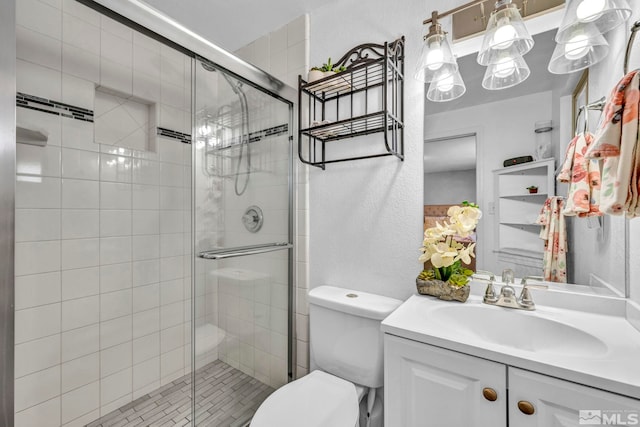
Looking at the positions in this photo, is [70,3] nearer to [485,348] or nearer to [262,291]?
[262,291]

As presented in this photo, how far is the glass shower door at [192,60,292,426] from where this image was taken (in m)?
1.22

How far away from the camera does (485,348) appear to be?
743 millimetres

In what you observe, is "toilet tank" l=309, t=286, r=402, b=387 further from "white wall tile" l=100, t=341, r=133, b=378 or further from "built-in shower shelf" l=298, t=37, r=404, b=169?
"white wall tile" l=100, t=341, r=133, b=378

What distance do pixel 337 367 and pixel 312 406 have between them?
0.84ft

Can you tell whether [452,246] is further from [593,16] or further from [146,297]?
[146,297]

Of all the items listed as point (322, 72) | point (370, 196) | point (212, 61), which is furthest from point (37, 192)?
point (370, 196)

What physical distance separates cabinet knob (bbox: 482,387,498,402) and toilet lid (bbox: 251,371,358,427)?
0.51 meters

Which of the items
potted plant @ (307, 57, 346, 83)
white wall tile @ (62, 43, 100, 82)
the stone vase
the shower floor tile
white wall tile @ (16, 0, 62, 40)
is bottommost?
the shower floor tile

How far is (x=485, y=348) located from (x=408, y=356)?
22 centimetres

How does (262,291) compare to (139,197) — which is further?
(139,197)

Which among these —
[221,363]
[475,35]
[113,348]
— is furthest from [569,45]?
[113,348]

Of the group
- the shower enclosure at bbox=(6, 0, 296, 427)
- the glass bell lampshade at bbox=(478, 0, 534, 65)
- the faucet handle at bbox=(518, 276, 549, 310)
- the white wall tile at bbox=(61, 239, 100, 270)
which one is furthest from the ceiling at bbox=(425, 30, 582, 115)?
the white wall tile at bbox=(61, 239, 100, 270)

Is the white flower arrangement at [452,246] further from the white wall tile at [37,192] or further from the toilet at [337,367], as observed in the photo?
the white wall tile at [37,192]

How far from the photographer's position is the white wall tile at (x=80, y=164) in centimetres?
143
